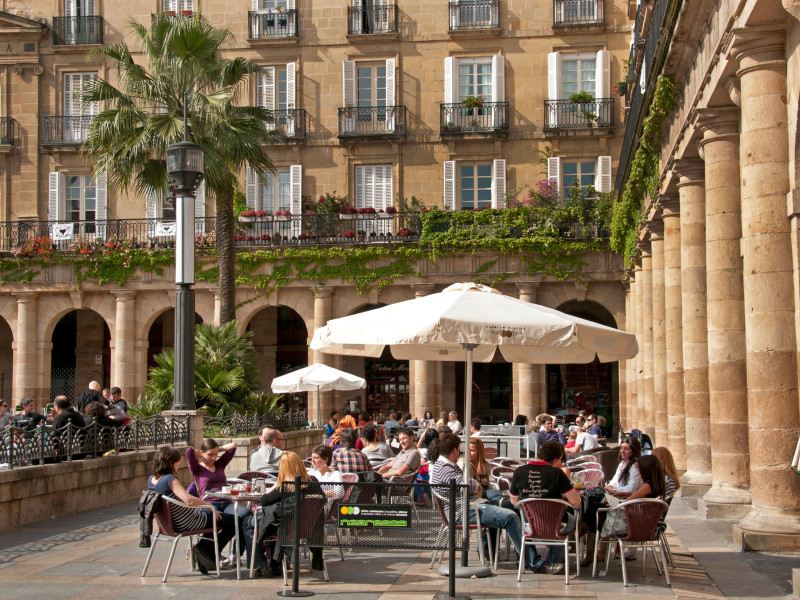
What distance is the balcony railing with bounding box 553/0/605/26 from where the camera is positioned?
32.6 m

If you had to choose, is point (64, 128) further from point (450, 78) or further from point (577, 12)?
point (577, 12)

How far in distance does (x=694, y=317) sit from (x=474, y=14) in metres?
20.5

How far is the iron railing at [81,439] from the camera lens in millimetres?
12773

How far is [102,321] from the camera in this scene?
37.2m

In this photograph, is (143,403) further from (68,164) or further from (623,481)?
(68,164)

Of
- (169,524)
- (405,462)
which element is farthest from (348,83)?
(169,524)

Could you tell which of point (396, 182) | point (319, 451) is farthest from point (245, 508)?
point (396, 182)

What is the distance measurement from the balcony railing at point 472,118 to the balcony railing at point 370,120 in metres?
1.36

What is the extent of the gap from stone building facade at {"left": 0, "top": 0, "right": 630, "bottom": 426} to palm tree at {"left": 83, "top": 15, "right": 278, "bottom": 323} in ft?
29.9

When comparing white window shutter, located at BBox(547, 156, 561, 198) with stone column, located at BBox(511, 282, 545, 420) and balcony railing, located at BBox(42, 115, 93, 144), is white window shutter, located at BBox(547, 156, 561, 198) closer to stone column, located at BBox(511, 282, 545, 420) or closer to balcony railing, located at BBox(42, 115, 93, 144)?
stone column, located at BBox(511, 282, 545, 420)

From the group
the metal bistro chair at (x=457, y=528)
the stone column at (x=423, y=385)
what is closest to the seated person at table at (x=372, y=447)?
A: the metal bistro chair at (x=457, y=528)

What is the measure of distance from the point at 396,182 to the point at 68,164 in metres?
11.0

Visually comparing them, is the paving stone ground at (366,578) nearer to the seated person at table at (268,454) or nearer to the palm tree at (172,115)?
the seated person at table at (268,454)

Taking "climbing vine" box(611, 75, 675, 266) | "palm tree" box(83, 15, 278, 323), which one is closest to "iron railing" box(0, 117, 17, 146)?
"palm tree" box(83, 15, 278, 323)
